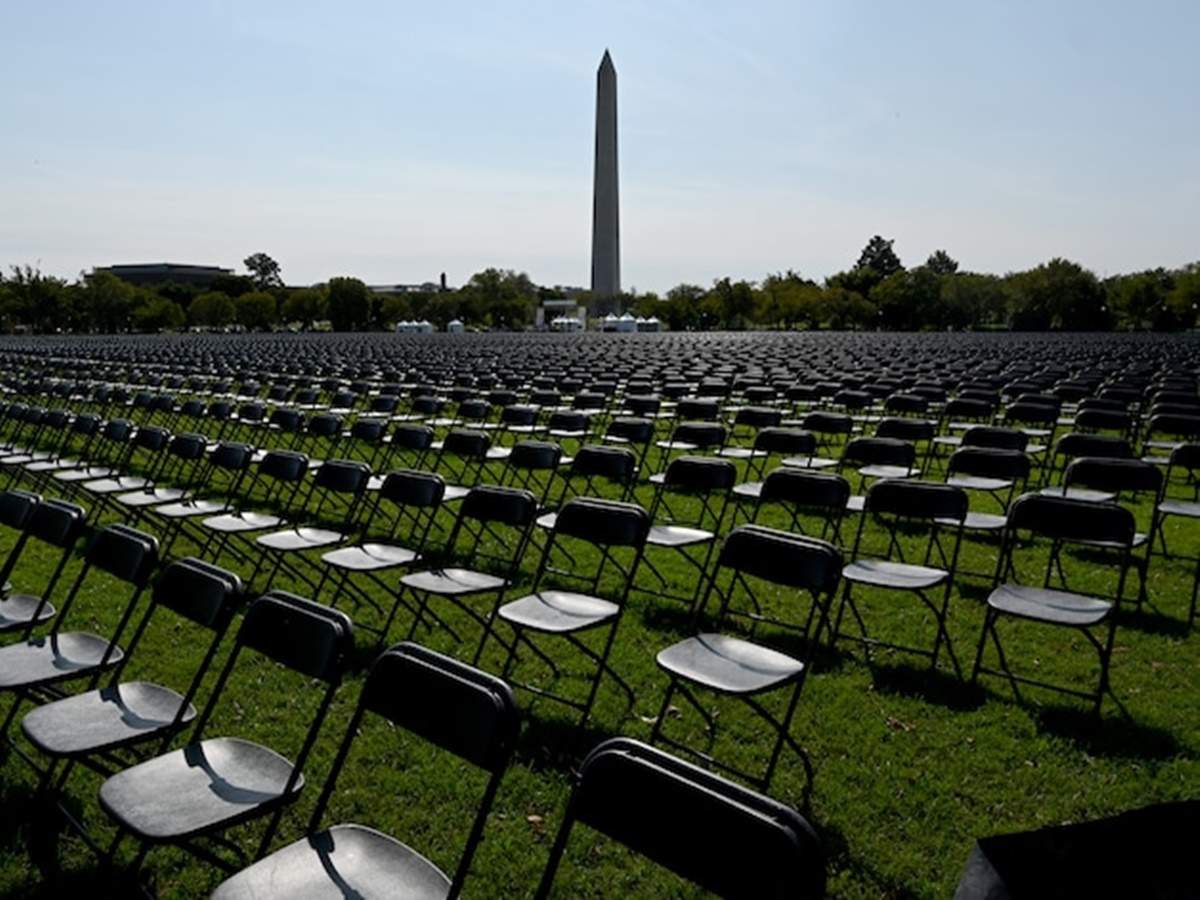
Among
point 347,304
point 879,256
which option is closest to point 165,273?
point 347,304

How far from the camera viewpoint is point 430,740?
2441 millimetres

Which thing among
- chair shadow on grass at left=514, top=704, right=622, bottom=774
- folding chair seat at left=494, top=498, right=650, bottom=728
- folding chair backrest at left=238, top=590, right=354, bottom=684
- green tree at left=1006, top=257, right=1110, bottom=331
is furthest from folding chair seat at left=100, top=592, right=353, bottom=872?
green tree at left=1006, top=257, right=1110, bottom=331

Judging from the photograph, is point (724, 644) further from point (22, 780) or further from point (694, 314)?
point (694, 314)

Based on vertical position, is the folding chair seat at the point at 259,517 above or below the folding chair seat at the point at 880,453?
below

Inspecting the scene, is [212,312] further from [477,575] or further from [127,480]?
[477,575]

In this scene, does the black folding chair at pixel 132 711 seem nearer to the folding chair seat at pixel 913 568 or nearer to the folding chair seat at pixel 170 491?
the folding chair seat at pixel 913 568

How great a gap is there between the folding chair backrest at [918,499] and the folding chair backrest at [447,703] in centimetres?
326

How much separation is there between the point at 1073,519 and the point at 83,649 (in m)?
4.93

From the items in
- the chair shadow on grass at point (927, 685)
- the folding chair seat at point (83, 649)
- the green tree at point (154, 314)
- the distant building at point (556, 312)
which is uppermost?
the distant building at point (556, 312)

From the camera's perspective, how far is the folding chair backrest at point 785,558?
3.67 metres

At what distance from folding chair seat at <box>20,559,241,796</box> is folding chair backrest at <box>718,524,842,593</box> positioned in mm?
2181

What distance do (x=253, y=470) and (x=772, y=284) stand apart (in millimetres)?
90569

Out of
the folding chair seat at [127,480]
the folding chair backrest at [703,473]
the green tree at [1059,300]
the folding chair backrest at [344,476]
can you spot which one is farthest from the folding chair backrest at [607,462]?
the green tree at [1059,300]

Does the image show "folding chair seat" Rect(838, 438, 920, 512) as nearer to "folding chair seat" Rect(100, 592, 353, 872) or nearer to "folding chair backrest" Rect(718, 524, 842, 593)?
"folding chair backrest" Rect(718, 524, 842, 593)
